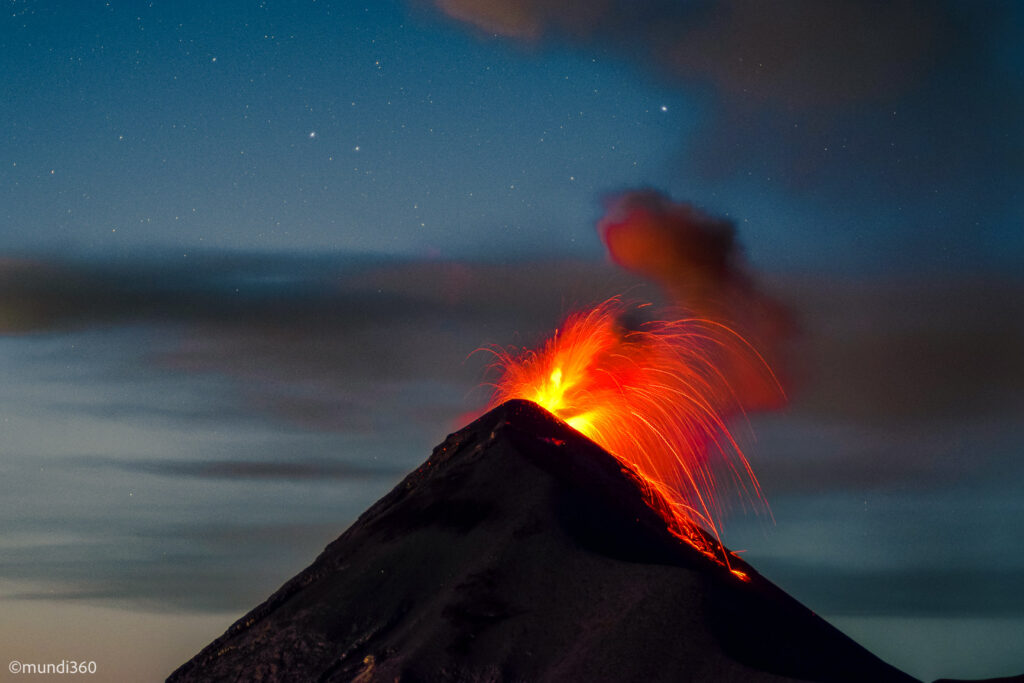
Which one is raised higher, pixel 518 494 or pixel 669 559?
pixel 518 494

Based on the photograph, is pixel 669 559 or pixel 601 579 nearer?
pixel 601 579

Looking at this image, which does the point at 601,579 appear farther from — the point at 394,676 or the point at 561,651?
the point at 394,676

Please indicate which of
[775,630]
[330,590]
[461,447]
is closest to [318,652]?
[330,590]

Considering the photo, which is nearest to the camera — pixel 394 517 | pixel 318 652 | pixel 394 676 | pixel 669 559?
pixel 394 676

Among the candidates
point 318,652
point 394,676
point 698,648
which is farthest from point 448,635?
point 698,648

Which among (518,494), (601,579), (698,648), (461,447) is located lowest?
(698,648)

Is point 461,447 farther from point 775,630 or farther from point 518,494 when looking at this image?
point 775,630

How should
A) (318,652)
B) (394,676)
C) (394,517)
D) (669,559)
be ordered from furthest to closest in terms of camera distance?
(394,517)
(669,559)
(318,652)
(394,676)
